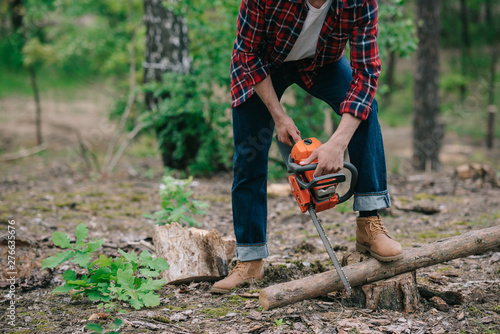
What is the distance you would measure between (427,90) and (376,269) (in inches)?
251

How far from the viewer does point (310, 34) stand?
2412 mm

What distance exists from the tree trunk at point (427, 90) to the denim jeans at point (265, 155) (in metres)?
5.92

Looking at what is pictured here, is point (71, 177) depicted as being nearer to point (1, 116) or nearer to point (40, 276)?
point (40, 276)

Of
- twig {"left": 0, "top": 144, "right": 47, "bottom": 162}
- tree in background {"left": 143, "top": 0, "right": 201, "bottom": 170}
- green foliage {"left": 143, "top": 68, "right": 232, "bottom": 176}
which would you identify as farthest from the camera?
twig {"left": 0, "top": 144, "right": 47, "bottom": 162}

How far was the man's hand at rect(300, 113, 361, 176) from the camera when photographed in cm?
226

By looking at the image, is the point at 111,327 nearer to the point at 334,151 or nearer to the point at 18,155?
the point at 334,151

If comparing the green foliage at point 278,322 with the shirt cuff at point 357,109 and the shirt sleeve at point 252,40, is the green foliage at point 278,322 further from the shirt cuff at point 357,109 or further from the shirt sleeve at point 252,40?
the shirt sleeve at point 252,40

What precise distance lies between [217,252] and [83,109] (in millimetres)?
12862

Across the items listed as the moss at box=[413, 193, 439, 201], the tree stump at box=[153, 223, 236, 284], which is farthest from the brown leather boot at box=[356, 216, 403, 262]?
the moss at box=[413, 193, 439, 201]

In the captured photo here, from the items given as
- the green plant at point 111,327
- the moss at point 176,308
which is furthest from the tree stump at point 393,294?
the green plant at point 111,327

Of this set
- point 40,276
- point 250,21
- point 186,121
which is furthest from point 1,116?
point 250,21

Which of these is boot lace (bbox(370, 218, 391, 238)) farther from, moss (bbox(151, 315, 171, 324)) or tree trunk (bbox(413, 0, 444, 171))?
tree trunk (bbox(413, 0, 444, 171))

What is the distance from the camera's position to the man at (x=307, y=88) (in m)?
2.31

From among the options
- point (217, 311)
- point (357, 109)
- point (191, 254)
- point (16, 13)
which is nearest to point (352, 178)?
point (357, 109)
